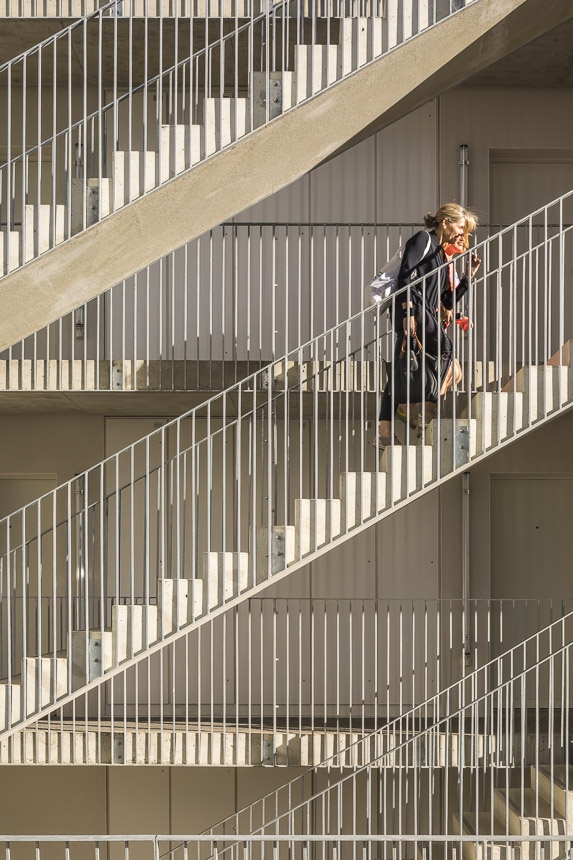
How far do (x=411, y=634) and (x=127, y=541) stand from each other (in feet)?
10.7

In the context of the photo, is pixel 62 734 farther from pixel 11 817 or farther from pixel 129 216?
pixel 129 216

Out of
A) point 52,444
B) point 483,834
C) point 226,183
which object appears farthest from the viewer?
point 52,444

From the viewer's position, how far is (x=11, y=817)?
35.0ft

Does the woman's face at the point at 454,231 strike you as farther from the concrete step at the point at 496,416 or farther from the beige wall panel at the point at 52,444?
the beige wall panel at the point at 52,444

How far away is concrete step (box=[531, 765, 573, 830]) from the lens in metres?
7.88

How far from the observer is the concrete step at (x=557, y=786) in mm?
7875

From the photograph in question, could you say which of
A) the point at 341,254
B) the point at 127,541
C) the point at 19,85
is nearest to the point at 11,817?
the point at 127,541

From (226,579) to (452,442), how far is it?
183 centimetres

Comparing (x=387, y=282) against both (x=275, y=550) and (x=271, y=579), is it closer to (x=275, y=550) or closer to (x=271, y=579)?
(x=275, y=550)

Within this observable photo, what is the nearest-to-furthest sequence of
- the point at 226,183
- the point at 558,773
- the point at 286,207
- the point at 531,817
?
1. the point at 226,183
2. the point at 531,817
3. the point at 558,773
4. the point at 286,207

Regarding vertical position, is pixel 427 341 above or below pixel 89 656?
above

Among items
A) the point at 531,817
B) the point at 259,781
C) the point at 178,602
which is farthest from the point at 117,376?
the point at 531,817

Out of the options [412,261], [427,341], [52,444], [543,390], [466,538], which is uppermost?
[412,261]

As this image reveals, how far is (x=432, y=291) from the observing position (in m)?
6.98
